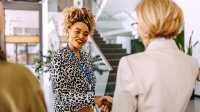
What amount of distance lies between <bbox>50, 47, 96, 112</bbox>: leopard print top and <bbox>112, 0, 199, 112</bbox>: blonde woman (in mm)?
547

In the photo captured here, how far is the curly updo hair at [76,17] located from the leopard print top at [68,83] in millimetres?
196

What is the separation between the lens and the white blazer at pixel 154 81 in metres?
1.10

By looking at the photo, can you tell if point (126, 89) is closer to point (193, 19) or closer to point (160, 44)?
point (160, 44)

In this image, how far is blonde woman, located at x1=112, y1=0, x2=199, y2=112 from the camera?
110 centimetres

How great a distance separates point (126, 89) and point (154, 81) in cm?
12

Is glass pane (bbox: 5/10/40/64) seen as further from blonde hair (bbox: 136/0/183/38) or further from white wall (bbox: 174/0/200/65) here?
blonde hair (bbox: 136/0/183/38)

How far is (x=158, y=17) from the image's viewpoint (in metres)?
1.16

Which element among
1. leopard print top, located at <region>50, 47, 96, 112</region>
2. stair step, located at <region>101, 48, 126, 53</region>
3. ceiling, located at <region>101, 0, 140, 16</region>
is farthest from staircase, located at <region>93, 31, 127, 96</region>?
leopard print top, located at <region>50, 47, 96, 112</region>

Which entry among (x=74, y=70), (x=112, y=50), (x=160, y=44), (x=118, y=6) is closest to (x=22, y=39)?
(x=118, y=6)

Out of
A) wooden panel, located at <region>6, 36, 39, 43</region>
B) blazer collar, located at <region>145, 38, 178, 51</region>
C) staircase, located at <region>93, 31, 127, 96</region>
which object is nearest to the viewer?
blazer collar, located at <region>145, 38, 178, 51</region>

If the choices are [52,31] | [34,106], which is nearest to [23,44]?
[52,31]

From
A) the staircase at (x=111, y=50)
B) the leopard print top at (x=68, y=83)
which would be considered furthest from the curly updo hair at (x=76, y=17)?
the staircase at (x=111, y=50)

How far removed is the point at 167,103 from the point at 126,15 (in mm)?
8908

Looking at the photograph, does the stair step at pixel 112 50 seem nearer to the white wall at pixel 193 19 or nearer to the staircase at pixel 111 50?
the staircase at pixel 111 50
